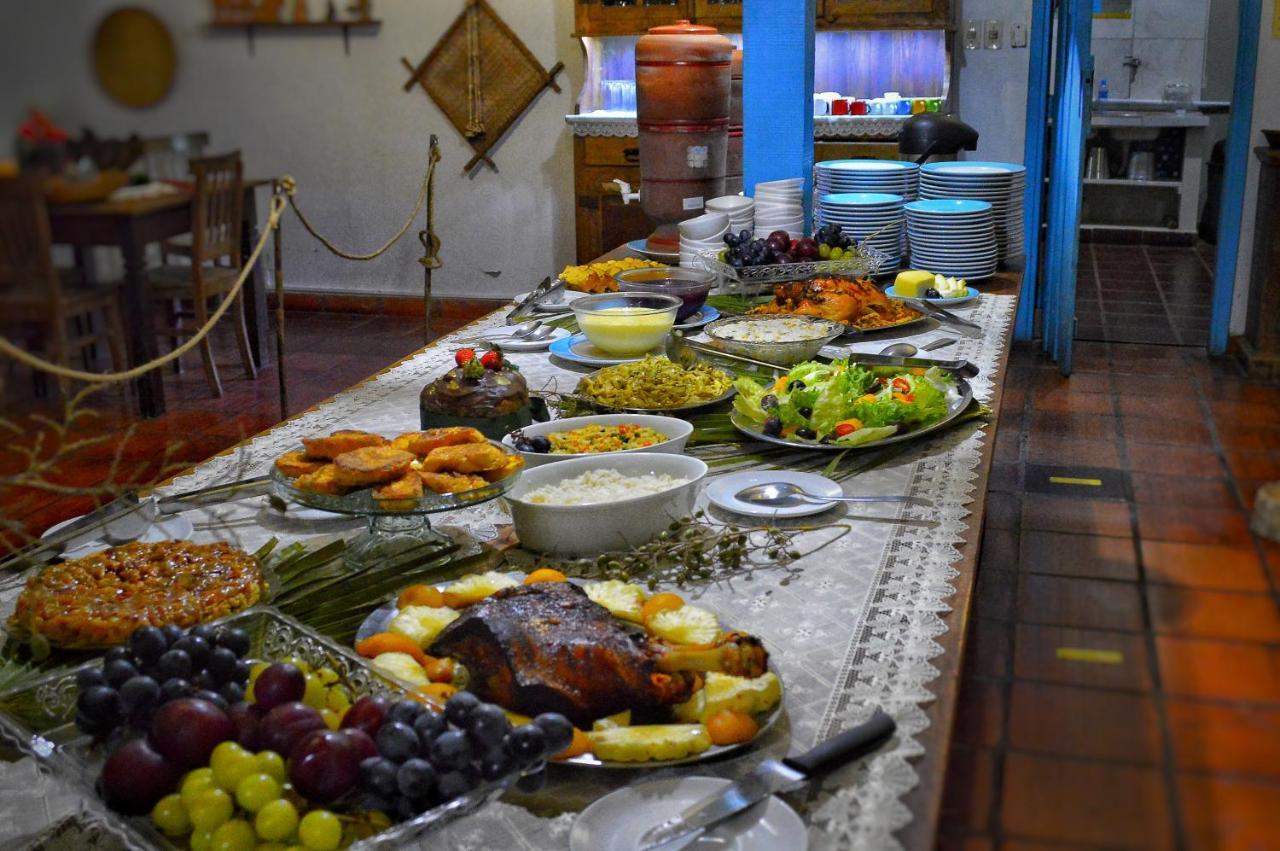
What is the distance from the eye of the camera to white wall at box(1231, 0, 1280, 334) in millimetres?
5188

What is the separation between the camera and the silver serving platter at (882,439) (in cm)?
204

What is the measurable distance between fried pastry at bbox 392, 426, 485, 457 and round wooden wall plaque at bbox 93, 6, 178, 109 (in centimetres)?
76

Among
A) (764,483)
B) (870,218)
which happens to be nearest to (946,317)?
(870,218)

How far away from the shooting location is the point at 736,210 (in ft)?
11.2

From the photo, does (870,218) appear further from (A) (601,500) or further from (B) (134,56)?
(B) (134,56)

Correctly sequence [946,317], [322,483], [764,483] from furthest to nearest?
[946,317] < [764,483] < [322,483]

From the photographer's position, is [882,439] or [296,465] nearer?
[296,465]

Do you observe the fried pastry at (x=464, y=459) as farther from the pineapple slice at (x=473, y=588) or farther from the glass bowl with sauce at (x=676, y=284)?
the glass bowl with sauce at (x=676, y=284)

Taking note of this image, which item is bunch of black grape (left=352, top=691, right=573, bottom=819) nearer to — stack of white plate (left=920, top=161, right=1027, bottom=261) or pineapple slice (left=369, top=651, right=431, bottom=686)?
pineapple slice (left=369, top=651, right=431, bottom=686)

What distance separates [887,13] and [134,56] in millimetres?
5852

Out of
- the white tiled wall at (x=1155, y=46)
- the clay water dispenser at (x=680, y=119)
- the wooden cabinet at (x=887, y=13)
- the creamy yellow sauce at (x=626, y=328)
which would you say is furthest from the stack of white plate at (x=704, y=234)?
the white tiled wall at (x=1155, y=46)

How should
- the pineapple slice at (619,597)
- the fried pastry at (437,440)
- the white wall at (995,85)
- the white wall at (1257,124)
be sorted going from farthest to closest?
the white wall at (995,85)
the white wall at (1257,124)
the fried pastry at (437,440)
the pineapple slice at (619,597)

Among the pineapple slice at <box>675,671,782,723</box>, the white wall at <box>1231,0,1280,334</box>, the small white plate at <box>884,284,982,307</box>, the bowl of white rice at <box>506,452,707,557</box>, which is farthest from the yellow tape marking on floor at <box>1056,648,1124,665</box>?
the white wall at <box>1231,0,1280,334</box>

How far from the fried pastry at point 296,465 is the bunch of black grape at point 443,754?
644mm
